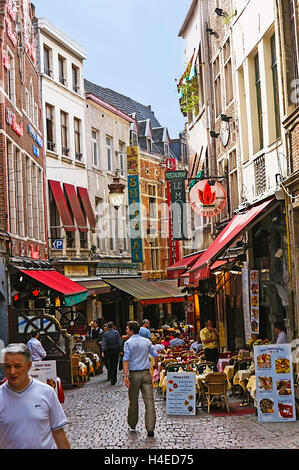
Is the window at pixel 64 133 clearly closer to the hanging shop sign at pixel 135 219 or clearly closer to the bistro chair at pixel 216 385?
the hanging shop sign at pixel 135 219

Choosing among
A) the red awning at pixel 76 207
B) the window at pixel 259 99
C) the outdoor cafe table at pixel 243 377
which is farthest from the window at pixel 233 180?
the red awning at pixel 76 207

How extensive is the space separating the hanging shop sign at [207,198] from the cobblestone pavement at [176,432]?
5952 mm

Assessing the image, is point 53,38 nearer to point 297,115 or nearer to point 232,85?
point 232,85

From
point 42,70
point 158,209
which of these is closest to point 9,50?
point 42,70

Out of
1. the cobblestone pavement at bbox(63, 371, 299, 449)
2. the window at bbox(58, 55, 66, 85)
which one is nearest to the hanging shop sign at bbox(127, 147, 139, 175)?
the window at bbox(58, 55, 66, 85)

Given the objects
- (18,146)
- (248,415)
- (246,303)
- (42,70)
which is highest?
(42,70)

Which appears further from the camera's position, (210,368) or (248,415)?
(210,368)

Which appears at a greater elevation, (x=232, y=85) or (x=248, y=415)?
(x=232, y=85)

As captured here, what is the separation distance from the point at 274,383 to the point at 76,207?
2105 centimetres

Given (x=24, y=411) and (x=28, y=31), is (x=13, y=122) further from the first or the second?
(x=24, y=411)

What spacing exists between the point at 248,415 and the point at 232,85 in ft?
33.7

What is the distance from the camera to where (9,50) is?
2245 cm
